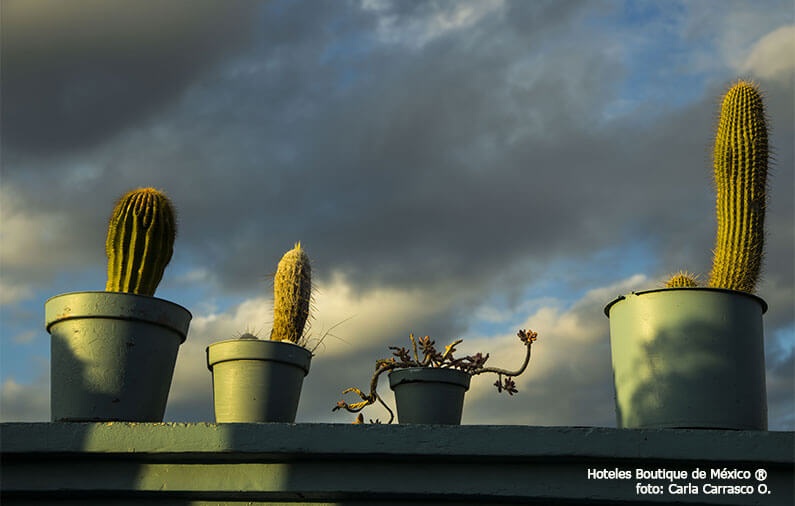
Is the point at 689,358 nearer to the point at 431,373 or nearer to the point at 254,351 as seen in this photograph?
the point at 431,373

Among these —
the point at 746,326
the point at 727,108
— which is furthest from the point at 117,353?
the point at 727,108

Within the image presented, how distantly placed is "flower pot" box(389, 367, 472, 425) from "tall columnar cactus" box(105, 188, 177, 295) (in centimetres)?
132

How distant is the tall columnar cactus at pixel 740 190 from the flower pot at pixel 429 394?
1.42 m

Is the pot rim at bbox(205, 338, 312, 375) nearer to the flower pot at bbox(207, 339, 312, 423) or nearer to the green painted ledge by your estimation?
the flower pot at bbox(207, 339, 312, 423)

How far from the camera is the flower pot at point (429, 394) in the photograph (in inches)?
170

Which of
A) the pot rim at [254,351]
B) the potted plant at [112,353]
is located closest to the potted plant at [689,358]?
the pot rim at [254,351]

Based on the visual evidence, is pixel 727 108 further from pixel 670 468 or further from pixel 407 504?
pixel 407 504

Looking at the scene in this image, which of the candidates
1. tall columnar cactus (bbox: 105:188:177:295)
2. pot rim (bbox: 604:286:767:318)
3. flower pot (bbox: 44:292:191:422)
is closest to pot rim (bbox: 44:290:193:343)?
flower pot (bbox: 44:292:191:422)

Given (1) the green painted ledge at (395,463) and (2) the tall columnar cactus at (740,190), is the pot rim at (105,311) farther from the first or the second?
(2) the tall columnar cactus at (740,190)

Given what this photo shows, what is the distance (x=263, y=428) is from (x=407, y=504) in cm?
61

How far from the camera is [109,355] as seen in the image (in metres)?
3.69

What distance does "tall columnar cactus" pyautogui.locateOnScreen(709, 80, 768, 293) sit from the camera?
4266 mm

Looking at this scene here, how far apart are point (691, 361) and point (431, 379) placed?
133 cm

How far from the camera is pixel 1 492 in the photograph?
3305 mm
